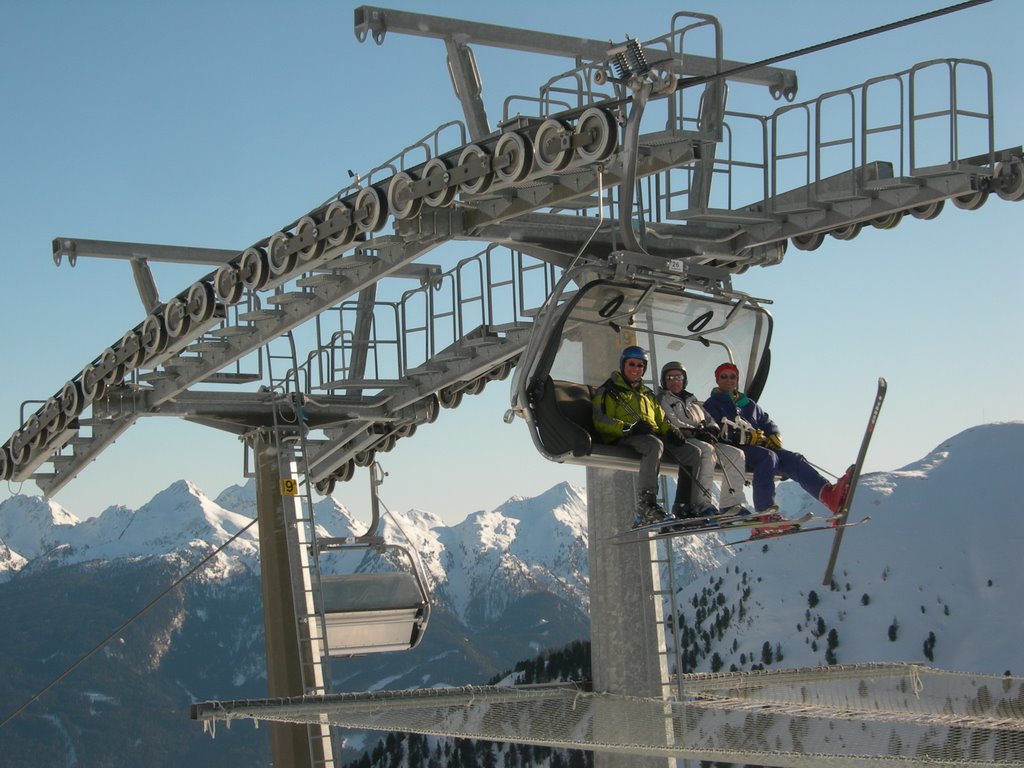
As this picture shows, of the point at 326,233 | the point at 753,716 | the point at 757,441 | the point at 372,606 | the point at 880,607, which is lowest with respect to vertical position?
the point at 880,607

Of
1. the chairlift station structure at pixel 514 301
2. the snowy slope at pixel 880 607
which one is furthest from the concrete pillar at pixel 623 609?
the snowy slope at pixel 880 607

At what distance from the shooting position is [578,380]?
12797 millimetres

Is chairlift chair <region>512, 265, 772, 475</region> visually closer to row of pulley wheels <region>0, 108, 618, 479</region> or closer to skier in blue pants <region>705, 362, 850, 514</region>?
skier in blue pants <region>705, 362, 850, 514</region>

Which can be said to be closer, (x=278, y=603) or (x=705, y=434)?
(x=705, y=434)

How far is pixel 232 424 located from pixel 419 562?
2896mm

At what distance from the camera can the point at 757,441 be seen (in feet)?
43.4

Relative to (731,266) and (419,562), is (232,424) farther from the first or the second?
(731,266)

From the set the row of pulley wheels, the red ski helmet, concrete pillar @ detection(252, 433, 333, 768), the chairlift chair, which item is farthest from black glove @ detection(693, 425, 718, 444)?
concrete pillar @ detection(252, 433, 333, 768)

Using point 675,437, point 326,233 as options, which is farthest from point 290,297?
point 675,437

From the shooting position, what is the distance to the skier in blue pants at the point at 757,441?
1301 cm

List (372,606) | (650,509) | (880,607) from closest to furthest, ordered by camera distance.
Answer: (650,509) → (372,606) → (880,607)

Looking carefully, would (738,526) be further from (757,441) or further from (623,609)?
(623,609)

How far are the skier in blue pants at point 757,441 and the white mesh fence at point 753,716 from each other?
62.7 inches

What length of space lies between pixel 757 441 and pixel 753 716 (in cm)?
206
